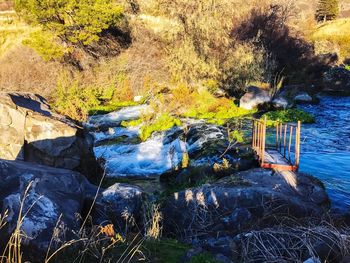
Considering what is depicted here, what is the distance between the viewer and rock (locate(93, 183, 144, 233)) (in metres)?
5.64

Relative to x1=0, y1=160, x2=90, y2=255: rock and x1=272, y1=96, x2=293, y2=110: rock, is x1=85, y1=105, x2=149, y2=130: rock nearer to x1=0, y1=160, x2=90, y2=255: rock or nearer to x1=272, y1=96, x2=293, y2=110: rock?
x1=272, y1=96, x2=293, y2=110: rock

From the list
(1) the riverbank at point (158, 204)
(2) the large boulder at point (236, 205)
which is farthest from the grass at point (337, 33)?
(2) the large boulder at point (236, 205)

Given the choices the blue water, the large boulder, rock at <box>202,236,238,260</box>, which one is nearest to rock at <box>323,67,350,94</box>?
the blue water

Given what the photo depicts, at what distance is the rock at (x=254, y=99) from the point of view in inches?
714

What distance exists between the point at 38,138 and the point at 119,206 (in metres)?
3.08

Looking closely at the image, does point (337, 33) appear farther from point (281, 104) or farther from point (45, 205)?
point (45, 205)

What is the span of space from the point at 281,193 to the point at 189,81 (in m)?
13.4

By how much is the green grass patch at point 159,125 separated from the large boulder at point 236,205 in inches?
294

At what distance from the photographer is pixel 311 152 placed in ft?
40.1

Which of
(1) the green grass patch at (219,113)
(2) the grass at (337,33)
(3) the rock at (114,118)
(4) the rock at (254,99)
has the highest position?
(2) the grass at (337,33)

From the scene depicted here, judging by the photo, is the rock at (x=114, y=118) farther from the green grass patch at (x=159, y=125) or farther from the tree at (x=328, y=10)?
the tree at (x=328, y=10)

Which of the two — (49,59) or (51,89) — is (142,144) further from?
(49,59)

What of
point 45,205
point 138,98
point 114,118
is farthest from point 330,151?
point 138,98

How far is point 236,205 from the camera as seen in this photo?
650 centimetres
